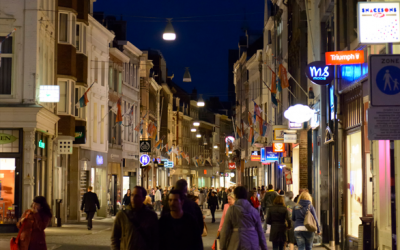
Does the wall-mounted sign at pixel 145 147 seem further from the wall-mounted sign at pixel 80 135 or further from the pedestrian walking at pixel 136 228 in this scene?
the pedestrian walking at pixel 136 228

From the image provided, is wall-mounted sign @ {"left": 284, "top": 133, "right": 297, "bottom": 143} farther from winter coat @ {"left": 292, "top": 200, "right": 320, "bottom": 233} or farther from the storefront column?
winter coat @ {"left": 292, "top": 200, "right": 320, "bottom": 233}

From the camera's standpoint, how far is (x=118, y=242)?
8555 mm

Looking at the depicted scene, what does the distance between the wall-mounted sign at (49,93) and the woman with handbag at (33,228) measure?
15171 mm

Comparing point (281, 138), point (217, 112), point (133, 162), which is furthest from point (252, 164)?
point (217, 112)

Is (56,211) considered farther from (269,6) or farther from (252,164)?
(252,164)

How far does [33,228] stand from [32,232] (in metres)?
0.07

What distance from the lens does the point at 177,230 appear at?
8234 millimetres

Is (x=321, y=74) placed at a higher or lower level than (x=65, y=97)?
lower

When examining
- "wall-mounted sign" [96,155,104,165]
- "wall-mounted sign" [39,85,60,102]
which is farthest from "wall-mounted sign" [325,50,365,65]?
"wall-mounted sign" [96,155,104,165]

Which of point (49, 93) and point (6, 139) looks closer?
point (6, 139)

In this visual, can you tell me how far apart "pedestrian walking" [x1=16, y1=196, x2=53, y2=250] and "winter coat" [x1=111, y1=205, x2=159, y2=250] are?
2.67m

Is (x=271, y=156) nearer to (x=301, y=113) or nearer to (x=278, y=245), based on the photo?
(x=301, y=113)

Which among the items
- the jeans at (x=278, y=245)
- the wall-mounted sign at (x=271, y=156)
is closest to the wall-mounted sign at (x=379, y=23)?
the jeans at (x=278, y=245)

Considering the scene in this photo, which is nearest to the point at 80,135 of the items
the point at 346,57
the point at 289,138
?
the point at 289,138
